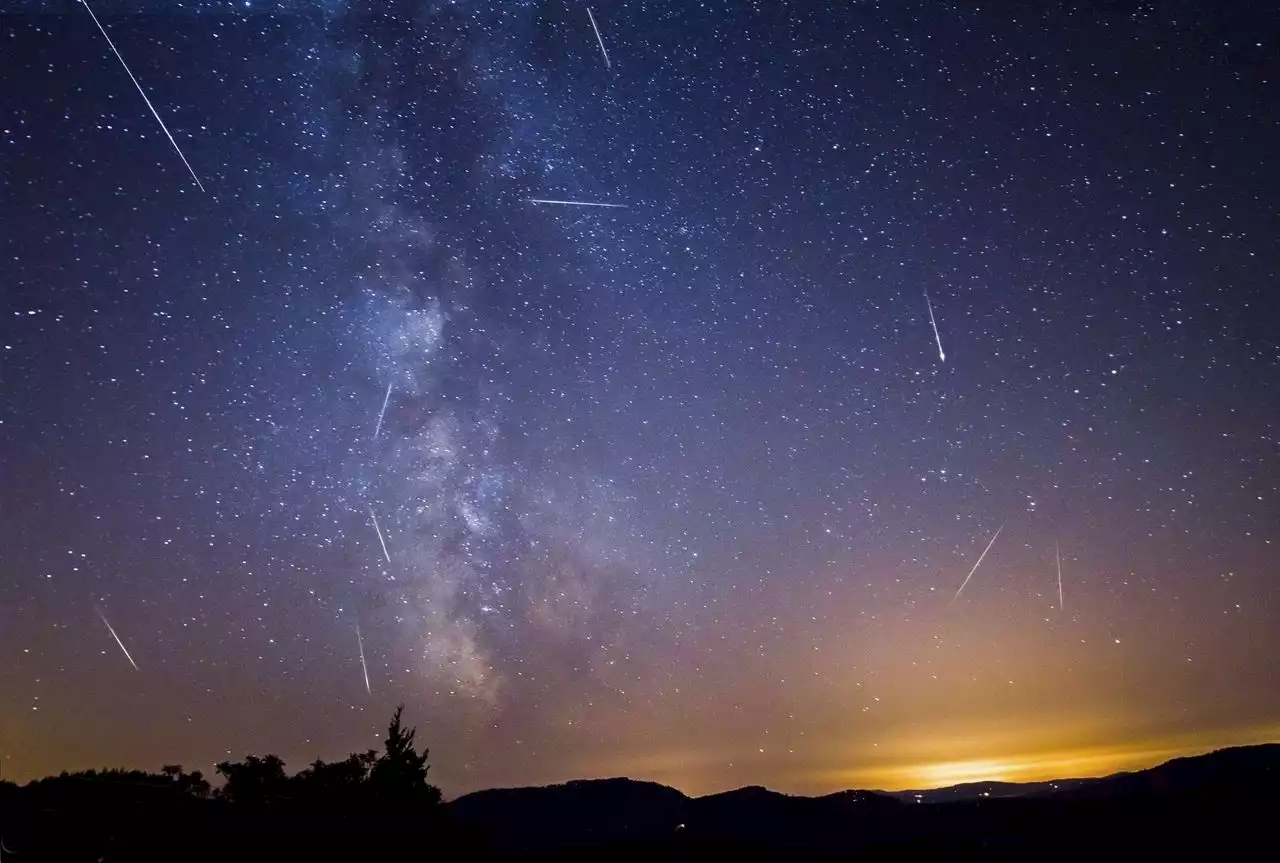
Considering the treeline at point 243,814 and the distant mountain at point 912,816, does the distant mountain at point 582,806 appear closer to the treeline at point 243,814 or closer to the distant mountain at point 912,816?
the distant mountain at point 912,816

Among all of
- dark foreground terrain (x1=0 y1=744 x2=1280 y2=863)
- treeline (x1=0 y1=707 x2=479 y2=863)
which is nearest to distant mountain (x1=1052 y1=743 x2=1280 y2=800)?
dark foreground terrain (x1=0 y1=744 x2=1280 y2=863)

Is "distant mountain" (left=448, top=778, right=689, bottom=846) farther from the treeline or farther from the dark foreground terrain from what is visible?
the treeline

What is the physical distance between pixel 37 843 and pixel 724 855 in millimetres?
16734

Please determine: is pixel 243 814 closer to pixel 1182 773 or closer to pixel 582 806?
pixel 582 806

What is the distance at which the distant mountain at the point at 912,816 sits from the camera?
2442 cm

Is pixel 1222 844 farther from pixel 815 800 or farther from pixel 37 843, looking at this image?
pixel 815 800

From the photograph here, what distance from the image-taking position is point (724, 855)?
20562 millimetres

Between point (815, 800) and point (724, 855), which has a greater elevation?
point (724, 855)

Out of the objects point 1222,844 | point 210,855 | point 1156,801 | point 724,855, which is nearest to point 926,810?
point 1156,801

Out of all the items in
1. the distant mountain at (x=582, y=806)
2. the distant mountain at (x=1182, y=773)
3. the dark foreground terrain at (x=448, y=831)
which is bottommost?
the distant mountain at (x=1182, y=773)

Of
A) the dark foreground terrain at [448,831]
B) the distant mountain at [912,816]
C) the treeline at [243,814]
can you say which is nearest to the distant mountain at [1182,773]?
the distant mountain at [912,816]

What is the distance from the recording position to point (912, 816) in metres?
62.4

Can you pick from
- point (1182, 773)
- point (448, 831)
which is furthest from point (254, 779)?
point (1182, 773)

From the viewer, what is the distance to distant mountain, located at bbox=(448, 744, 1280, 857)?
2442 centimetres
